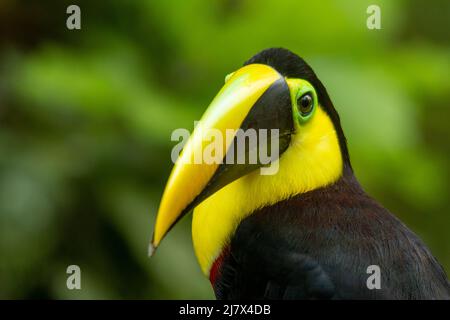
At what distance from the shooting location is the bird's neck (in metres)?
2.45

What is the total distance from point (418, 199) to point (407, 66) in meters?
0.71

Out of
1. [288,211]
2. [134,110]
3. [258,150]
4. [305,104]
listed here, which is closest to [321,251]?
[288,211]

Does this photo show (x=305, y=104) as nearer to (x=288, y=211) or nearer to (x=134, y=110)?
(x=288, y=211)

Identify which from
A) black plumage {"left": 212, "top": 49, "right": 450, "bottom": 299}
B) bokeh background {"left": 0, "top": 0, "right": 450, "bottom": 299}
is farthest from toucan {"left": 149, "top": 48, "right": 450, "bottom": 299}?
bokeh background {"left": 0, "top": 0, "right": 450, "bottom": 299}

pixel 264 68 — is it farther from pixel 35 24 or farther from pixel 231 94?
pixel 35 24

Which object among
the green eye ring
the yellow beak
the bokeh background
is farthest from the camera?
the bokeh background

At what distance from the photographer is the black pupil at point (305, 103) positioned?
2426mm

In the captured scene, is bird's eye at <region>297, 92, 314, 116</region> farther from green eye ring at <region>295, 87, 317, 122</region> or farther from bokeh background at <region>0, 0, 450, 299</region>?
bokeh background at <region>0, 0, 450, 299</region>

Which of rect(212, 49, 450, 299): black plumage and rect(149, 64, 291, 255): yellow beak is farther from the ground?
rect(149, 64, 291, 255): yellow beak

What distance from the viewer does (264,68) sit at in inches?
95.5

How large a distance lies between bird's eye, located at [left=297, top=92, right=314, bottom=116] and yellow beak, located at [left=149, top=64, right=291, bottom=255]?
2.1 inches

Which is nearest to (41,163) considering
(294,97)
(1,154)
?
(1,154)

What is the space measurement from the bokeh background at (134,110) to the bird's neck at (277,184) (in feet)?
3.94

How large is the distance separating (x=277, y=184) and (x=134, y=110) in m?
1.44
